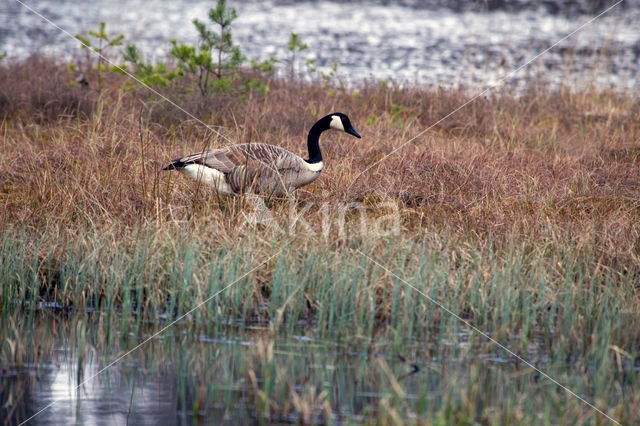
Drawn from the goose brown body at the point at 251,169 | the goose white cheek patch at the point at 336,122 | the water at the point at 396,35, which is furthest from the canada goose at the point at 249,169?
the water at the point at 396,35

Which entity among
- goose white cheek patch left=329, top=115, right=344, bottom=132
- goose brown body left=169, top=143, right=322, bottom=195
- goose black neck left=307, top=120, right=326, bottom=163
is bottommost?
goose brown body left=169, top=143, right=322, bottom=195

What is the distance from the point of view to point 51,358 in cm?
533

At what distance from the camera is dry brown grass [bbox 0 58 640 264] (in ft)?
25.1

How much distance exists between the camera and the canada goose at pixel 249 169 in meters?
8.13

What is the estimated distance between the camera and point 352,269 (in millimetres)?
6320

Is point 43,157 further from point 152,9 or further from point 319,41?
point 152,9

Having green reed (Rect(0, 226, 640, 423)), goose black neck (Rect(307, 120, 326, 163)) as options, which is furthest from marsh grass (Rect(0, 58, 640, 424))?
goose black neck (Rect(307, 120, 326, 163))

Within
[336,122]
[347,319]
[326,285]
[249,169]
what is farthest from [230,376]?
[336,122]

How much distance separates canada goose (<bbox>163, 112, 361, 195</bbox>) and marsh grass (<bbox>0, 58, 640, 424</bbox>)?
0.75 ft

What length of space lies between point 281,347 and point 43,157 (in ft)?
15.5

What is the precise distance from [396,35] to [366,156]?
55.4ft

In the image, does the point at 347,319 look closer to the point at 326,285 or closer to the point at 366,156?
the point at 326,285

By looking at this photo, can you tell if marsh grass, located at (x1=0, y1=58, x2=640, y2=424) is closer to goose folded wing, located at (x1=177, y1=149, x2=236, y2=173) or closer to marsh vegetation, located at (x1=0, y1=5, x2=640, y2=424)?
marsh vegetation, located at (x1=0, y1=5, x2=640, y2=424)

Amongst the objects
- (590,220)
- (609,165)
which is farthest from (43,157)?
(609,165)
